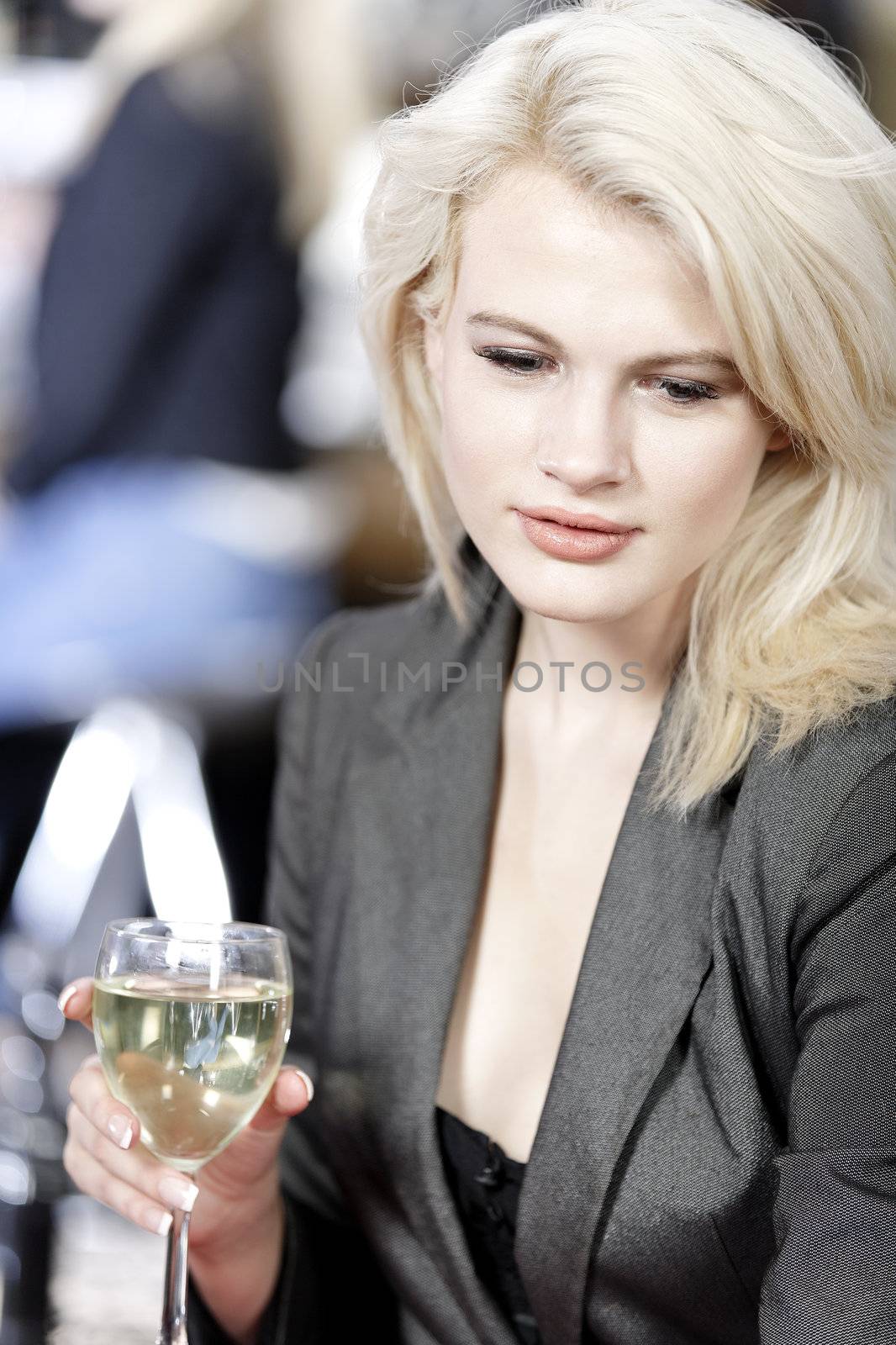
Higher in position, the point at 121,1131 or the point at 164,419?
the point at 164,419

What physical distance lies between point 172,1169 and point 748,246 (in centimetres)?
71

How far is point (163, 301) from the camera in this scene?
2.47 meters

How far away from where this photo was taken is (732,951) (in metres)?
1.13

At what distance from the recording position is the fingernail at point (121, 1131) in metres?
0.97

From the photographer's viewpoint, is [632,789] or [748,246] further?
[632,789]

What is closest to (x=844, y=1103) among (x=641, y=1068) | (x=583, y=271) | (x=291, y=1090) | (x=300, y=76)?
(x=641, y=1068)

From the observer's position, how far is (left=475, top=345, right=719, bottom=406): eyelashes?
3.56 ft

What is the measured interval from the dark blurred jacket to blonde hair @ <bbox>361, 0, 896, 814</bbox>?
1.14 metres

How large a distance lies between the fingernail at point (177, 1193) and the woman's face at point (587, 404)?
0.49 m

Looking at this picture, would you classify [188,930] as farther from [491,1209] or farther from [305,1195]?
[305,1195]

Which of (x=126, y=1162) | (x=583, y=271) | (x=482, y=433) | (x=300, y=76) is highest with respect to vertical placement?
(x=300, y=76)

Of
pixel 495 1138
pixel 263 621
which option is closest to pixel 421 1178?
pixel 495 1138

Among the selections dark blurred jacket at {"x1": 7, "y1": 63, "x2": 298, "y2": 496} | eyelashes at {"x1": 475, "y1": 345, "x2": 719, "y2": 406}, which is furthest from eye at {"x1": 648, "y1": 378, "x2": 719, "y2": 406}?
dark blurred jacket at {"x1": 7, "y1": 63, "x2": 298, "y2": 496}

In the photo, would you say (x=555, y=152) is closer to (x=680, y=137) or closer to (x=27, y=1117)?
(x=680, y=137)
